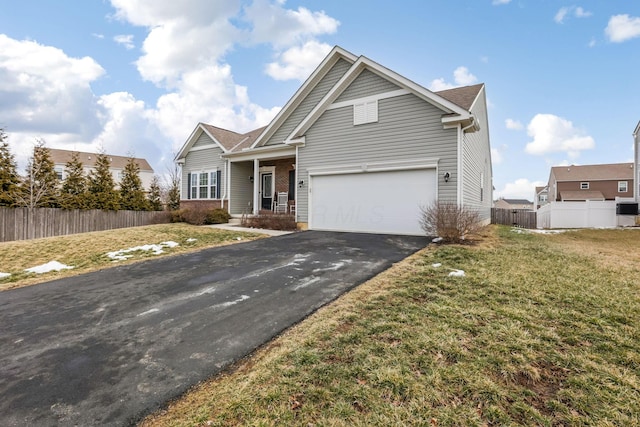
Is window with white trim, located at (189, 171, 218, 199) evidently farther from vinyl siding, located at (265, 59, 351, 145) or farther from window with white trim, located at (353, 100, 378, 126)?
window with white trim, located at (353, 100, 378, 126)

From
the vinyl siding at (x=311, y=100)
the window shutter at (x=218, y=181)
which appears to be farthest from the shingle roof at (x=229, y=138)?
the vinyl siding at (x=311, y=100)

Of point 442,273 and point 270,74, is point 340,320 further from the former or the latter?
point 270,74

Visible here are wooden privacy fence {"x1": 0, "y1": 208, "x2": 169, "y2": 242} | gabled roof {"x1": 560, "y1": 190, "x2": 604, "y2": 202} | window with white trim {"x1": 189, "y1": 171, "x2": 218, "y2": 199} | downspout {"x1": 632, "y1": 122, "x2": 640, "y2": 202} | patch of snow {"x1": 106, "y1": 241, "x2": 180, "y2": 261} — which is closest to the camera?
patch of snow {"x1": 106, "y1": 241, "x2": 180, "y2": 261}

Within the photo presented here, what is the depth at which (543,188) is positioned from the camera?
58.0 metres

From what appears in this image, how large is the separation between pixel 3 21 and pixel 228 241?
410 inches

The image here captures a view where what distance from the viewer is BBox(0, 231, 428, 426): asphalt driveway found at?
226 cm

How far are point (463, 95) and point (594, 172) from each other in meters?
40.5

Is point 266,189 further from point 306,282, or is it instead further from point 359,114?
point 306,282

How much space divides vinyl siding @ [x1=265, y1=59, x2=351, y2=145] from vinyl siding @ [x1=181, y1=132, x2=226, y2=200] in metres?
3.87

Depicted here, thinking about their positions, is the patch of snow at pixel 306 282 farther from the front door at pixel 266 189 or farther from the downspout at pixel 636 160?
the downspout at pixel 636 160

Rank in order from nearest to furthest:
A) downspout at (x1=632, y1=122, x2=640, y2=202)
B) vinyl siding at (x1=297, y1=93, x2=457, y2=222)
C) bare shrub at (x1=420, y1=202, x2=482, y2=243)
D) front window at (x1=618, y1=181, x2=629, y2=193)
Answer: bare shrub at (x1=420, y1=202, x2=482, y2=243), vinyl siding at (x1=297, y1=93, x2=457, y2=222), downspout at (x1=632, y1=122, x2=640, y2=202), front window at (x1=618, y1=181, x2=629, y2=193)

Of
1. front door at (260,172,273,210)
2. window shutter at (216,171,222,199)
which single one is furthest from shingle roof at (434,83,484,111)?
window shutter at (216,171,222,199)

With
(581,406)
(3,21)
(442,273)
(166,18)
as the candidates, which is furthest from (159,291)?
(3,21)

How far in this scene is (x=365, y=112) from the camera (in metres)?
11.1
